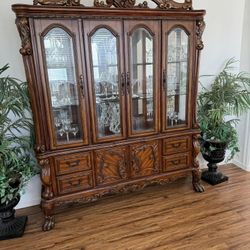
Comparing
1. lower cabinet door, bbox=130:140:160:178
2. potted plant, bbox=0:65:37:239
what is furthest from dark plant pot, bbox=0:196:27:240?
lower cabinet door, bbox=130:140:160:178

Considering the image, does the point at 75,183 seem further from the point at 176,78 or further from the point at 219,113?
the point at 219,113

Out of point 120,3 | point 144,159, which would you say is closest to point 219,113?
point 144,159

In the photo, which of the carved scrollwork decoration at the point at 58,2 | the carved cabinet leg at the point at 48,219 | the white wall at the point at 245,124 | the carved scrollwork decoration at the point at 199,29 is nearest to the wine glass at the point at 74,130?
the carved cabinet leg at the point at 48,219

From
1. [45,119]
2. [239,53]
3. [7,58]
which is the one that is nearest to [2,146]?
[45,119]

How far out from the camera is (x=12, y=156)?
1.93 m

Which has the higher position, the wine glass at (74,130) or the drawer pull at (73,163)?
the wine glass at (74,130)

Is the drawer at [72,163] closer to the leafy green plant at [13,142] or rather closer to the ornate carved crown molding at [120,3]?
the leafy green plant at [13,142]

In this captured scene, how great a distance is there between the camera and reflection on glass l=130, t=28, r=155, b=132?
2.17 meters

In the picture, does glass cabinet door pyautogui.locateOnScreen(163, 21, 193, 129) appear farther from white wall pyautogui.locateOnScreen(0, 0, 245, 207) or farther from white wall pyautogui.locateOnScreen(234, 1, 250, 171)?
white wall pyautogui.locateOnScreen(234, 1, 250, 171)

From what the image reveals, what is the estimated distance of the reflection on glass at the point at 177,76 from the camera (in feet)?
7.50

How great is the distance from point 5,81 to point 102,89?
0.82 metres

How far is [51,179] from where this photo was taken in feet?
6.89

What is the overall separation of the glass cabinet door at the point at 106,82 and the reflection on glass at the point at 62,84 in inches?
6.7

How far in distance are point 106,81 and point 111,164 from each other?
0.80m
